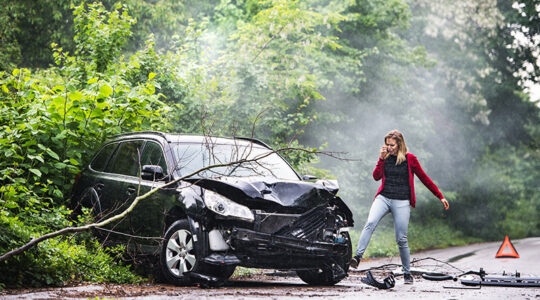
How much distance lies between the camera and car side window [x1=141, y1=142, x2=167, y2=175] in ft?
28.8

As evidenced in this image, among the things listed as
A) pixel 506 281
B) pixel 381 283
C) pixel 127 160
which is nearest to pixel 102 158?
pixel 127 160

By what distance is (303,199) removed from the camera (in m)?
8.09

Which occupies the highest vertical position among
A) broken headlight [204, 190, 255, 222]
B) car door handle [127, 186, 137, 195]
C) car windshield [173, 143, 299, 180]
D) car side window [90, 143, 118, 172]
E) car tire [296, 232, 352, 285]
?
car side window [90, 143, 118, 172]

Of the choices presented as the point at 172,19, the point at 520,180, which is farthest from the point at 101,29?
the point at 520,180

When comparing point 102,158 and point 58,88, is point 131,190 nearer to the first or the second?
point 102,158

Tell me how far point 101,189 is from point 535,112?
2533 cm

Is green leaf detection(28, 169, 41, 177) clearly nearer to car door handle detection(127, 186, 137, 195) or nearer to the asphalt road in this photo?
car door handle detection(127, 186, 137, 195)

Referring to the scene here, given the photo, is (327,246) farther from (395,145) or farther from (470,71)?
(470,71)

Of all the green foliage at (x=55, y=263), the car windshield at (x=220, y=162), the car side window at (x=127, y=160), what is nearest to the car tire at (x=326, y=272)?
the car windshield at (x=220, y=162)

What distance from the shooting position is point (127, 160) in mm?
9688

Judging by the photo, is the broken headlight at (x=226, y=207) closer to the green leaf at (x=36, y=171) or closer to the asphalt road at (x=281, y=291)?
the asphalt road at (x=281, y=291)

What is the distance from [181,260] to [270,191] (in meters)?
1.25

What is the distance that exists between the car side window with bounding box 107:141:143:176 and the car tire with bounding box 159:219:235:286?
5.36 ft

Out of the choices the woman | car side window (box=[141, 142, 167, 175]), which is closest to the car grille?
the woman
